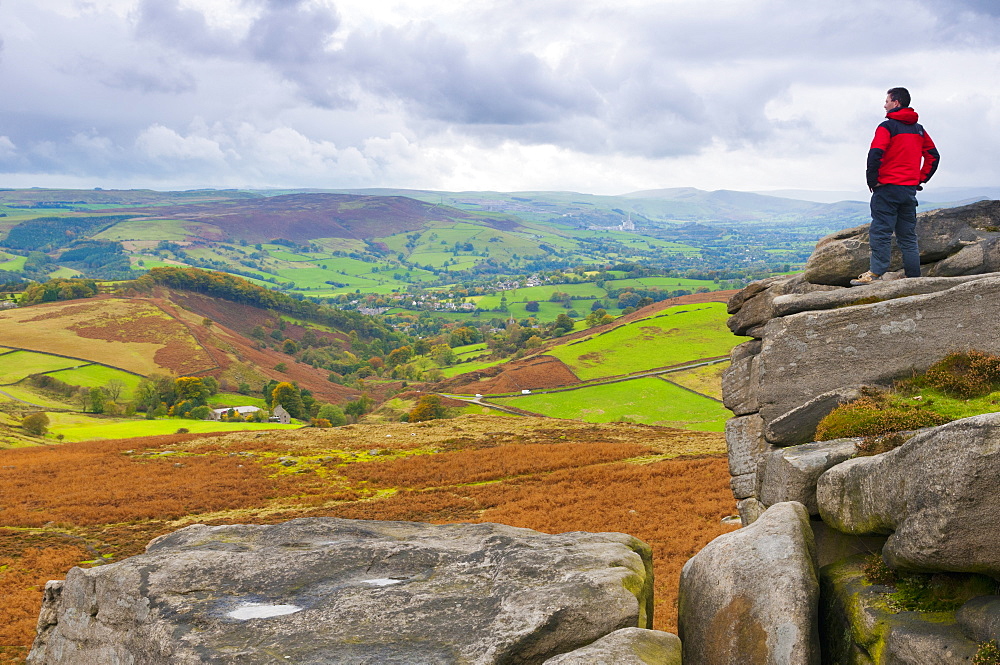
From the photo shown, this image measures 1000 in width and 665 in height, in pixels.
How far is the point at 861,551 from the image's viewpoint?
1059cm

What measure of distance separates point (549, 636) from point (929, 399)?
31.7 feet

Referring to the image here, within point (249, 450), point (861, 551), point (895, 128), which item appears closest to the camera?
point (861, 551)

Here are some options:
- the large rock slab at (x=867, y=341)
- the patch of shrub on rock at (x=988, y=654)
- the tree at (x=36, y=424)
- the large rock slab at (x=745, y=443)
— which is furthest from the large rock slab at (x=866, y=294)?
the tree at (x=36, y=424)

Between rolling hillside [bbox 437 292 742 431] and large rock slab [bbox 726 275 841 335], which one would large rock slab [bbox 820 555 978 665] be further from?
rolling hillside [bbox 437 292 742 431]

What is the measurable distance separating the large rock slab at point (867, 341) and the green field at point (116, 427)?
78.1m

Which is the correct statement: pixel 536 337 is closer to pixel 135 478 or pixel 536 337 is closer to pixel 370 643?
pixel 135 478

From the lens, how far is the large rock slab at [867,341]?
1379 cm

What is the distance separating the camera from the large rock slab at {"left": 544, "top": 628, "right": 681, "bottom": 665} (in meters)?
8.69

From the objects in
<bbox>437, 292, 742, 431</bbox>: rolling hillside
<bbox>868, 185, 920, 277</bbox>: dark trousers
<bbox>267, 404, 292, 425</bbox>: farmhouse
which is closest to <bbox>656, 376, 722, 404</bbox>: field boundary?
<bbox>437, 292, 742, 431</bbox>: rolling hillside

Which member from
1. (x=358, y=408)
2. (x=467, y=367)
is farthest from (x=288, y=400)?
(x=467, y=367)

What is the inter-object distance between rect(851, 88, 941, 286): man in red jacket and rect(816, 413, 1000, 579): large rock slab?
9396mm

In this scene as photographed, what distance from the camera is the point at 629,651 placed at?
8.97 metres

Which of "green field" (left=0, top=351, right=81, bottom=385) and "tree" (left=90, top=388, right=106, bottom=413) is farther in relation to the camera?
"green field" (left=0, top=351, right=81, bottom=385)

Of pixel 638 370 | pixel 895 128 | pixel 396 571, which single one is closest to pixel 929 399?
pixel 895 128
